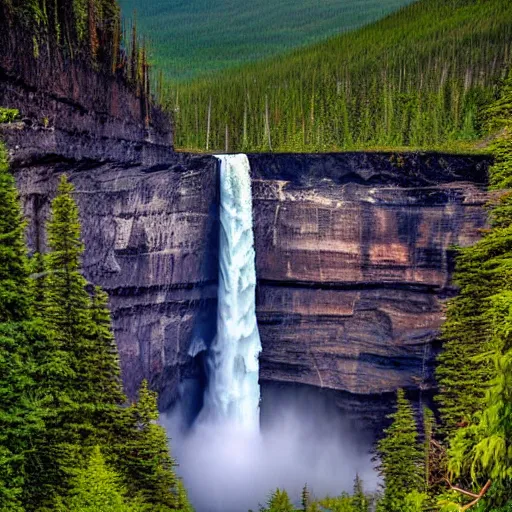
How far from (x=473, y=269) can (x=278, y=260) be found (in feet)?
57.3

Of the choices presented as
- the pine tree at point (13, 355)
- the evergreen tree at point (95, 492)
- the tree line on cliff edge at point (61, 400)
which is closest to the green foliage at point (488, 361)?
the evergreen tree at point (95, 492)

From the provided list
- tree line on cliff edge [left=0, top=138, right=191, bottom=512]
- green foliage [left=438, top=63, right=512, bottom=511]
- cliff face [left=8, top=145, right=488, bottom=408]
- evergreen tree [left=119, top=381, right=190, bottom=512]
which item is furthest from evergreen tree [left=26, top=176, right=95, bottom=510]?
cliff face [left=8, top=145, right=488, bottom=408]

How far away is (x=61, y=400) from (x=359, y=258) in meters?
26.7

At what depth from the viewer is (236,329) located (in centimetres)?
4597

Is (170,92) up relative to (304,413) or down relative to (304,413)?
up

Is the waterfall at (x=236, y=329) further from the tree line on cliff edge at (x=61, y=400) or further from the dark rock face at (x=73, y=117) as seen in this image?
the tree line on cliff edge at (x=61, y=400)

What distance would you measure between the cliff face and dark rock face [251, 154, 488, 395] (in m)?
0.07

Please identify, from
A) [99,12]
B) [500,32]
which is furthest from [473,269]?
[500,32]

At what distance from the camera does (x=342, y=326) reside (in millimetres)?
45906

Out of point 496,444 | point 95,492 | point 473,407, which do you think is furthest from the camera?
point 473,407

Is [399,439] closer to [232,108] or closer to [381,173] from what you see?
[381,173]

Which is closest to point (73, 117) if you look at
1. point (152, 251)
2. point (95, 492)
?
point (152, 251)

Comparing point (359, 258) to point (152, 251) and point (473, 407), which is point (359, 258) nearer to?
point (152, 251)

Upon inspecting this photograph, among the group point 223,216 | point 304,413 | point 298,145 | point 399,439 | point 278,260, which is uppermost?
point 298,145
